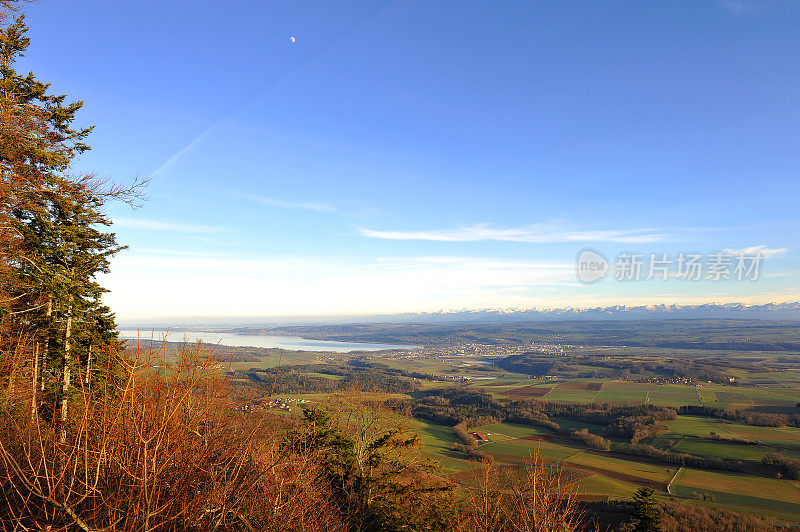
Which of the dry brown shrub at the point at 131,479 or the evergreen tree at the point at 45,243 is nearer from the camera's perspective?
the dry brown shrub at the point at 131,479

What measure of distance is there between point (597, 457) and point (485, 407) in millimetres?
30057

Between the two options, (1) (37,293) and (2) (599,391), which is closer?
(1) (37,293)

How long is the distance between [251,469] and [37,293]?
678 inches

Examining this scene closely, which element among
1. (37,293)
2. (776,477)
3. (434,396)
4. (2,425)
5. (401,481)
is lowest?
(434,396)

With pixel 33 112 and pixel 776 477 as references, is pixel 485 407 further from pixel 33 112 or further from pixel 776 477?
pixel 33 112

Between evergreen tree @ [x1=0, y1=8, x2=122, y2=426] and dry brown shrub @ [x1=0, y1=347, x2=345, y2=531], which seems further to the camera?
evergreen tree @ [x1=0, y1=8, x2=122, y2=426]

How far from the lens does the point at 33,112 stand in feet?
46.4

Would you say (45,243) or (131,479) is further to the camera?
(45,243)

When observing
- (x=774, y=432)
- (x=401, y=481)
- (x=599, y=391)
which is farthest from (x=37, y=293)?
(x=599, y=391)

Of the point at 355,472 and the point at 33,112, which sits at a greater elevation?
the point at 33,112

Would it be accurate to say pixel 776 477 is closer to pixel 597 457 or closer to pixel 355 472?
pixel 597 457

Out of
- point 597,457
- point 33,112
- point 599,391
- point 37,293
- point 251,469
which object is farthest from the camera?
point 599,391

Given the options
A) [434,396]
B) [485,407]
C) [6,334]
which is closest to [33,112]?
[6,334]

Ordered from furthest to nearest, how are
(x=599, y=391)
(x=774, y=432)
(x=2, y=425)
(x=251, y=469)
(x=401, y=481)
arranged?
(x=599, y=391), (x=774, y=432), (x=401, y=481), (x=2, y=425), (x=251, y=469)
